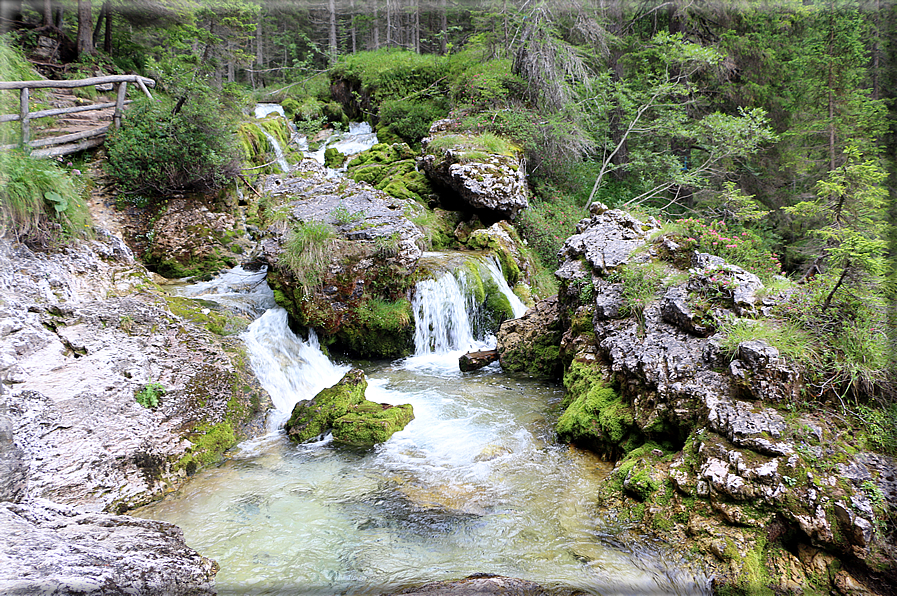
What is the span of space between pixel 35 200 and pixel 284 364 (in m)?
3.88

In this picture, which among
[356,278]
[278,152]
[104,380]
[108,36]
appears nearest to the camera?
[104,380]

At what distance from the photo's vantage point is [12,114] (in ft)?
22.5

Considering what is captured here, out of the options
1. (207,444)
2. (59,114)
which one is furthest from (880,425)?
(59,114)

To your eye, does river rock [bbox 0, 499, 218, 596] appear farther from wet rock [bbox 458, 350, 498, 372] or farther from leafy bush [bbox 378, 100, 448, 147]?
leafy bush [bbox 378, 100, 448, 147]

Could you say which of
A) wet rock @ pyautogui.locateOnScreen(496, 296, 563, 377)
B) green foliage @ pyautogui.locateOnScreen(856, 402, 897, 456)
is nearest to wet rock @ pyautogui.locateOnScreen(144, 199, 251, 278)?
wet rock @ pyautogui.locateOnScreen(496, 296, 563, 377)

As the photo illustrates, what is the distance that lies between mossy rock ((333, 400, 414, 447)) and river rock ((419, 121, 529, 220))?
7.92 meters

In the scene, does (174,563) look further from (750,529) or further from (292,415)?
(750,529)

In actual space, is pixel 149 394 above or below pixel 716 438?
below

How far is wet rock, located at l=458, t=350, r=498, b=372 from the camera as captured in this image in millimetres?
8367

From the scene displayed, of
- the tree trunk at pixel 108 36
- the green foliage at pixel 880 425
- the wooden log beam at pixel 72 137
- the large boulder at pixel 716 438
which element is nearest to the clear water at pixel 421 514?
the large boulder at pixel 716 438

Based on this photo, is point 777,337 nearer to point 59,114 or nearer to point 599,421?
point 599,421

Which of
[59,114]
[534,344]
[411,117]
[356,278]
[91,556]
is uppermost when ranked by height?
[411,117]

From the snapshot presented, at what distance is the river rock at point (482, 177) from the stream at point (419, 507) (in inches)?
263

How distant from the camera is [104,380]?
486 cm
